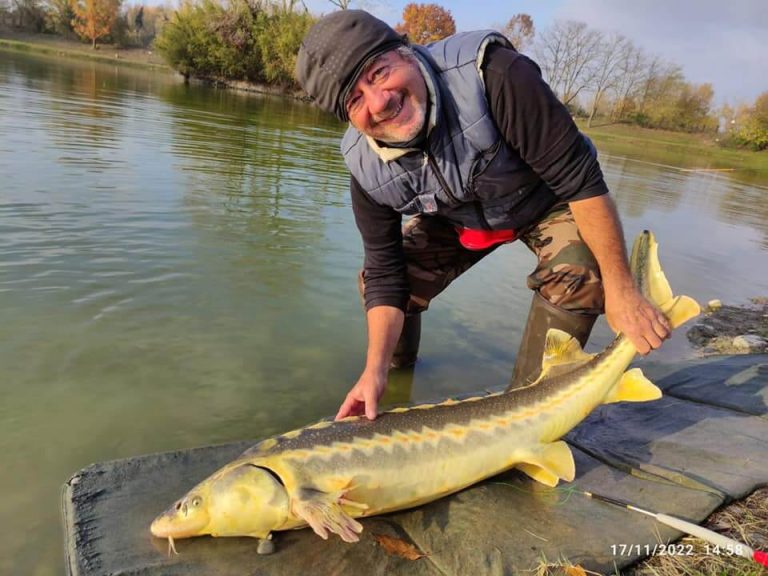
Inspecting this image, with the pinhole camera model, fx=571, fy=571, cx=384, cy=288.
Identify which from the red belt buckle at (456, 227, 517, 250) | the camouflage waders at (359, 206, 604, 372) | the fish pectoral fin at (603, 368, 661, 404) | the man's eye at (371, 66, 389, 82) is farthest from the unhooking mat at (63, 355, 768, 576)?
the man's eye at (371, 66, 389, 82)

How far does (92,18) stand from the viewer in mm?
66000

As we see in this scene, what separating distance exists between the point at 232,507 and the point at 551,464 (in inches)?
55.8

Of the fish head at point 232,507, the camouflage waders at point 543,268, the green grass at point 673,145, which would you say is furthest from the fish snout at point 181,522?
the green grass at point 673,145

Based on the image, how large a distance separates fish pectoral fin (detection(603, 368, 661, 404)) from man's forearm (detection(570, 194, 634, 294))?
0.42 metres

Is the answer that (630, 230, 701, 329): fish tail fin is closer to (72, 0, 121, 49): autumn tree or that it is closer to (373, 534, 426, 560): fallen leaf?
(373, 534, 426, 560): fallen leaf

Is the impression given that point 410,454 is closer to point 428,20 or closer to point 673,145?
point 673,145

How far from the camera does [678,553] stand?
88.4 inches

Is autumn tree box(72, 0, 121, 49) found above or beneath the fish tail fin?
above

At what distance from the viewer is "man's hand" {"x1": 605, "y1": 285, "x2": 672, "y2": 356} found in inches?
104

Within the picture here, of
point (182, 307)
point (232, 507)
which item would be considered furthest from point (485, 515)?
point (182, 307)

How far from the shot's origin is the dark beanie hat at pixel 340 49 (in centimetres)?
248

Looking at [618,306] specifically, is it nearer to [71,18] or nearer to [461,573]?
[461,573]

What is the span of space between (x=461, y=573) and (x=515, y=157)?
6.41 ft

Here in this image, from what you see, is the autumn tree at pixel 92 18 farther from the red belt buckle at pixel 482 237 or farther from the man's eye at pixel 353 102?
the man's eye at pixel 353 102
